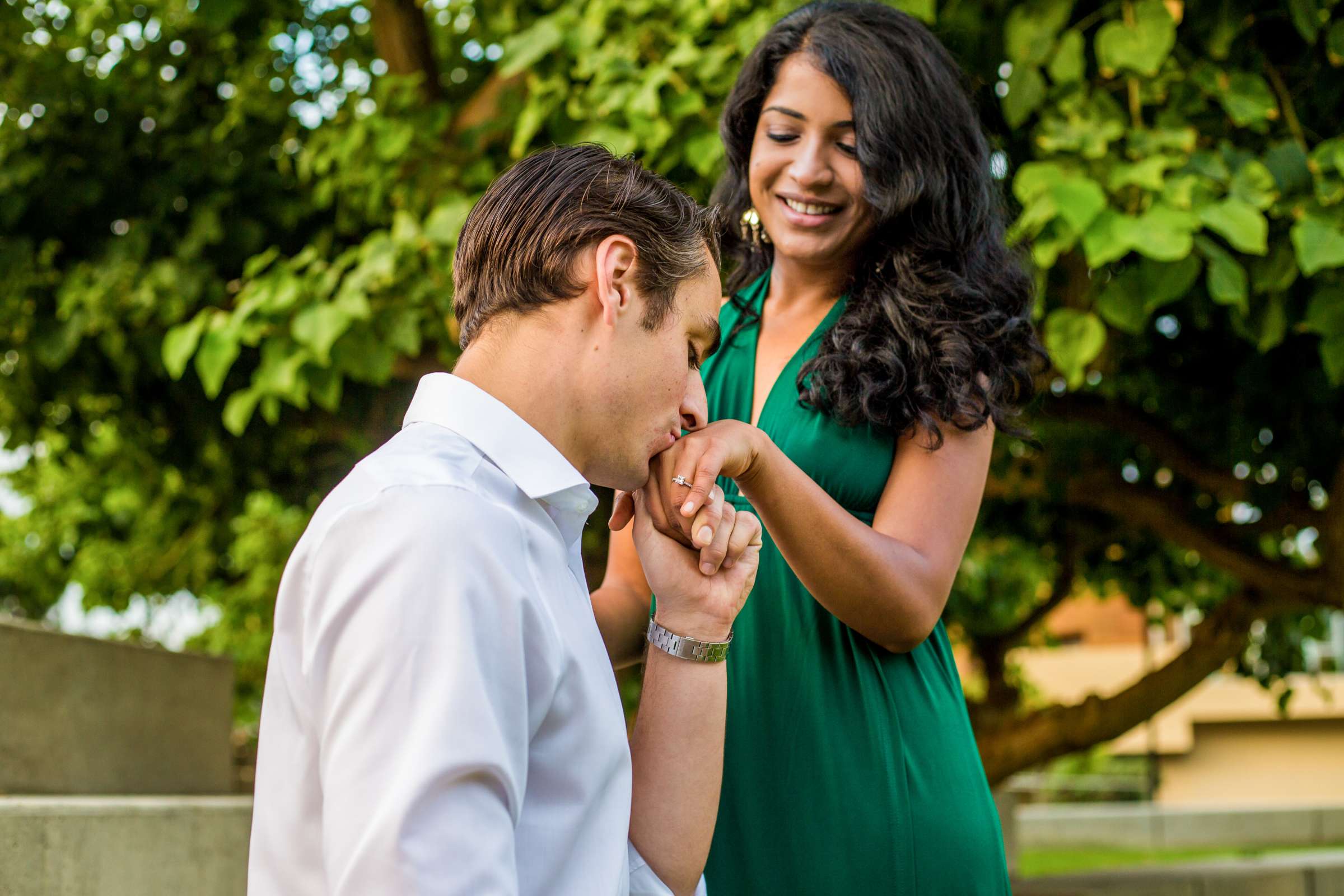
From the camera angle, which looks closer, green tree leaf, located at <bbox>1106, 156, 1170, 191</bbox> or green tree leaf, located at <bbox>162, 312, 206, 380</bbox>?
green tree leaf, located at <bbox>1106, 156, 1170, 191</bbox>

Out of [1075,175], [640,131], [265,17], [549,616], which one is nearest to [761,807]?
[549,616]

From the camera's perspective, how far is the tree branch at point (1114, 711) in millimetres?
7152

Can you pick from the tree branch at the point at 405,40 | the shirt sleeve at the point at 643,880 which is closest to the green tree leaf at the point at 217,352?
the tree branch at the point at 405,40

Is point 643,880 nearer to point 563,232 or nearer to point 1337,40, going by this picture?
point 563,232

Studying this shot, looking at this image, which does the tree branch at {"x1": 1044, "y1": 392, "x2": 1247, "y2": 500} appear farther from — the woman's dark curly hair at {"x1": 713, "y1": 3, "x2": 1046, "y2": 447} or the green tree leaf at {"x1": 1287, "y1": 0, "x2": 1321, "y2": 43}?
the woman's dark curly hair at {"x1": 713, "y1": 3, "x2": 1046, "y2": 447}

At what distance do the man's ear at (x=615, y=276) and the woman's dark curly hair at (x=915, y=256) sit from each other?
69 centimetres

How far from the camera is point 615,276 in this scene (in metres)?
1.32

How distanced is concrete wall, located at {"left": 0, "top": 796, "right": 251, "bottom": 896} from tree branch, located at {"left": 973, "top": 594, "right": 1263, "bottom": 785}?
14.0 ft

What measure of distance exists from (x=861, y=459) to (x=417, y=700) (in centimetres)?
110

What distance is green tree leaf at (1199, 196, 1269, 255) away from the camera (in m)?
3.17

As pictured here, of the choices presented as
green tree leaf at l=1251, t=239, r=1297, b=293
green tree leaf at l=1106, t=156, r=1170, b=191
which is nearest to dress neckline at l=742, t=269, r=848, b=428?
green tree leaf at l=1106, t=156, r=1170, b=191

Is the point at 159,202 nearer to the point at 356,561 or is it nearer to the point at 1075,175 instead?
the point at 1075,175

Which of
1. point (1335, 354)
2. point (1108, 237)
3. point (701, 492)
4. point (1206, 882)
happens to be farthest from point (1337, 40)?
point (1206, 882)

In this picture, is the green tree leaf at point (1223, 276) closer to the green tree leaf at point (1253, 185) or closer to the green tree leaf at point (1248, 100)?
the green tree leaf at point (1253, 185)
